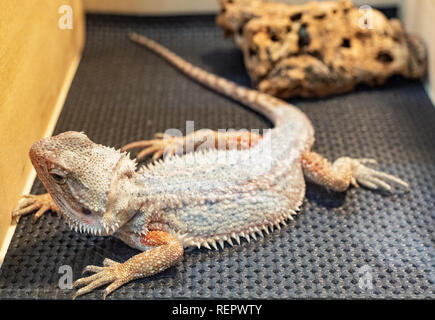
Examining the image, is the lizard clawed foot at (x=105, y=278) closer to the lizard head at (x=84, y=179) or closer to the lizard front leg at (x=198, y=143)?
Result: the lizard head at (x=84, y=179)

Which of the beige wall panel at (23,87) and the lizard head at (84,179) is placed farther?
the beige wall panel at (23,87)

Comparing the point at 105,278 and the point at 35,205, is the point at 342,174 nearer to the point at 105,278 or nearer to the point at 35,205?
the point at 105,278

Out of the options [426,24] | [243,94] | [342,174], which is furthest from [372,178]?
[426,24]

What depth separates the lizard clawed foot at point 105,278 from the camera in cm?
239

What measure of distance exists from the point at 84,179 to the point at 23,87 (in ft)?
2.75

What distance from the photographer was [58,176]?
7.63ft

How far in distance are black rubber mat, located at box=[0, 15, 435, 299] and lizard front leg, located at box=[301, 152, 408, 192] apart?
7 centimetres

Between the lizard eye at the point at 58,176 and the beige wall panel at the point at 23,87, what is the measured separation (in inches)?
16.2

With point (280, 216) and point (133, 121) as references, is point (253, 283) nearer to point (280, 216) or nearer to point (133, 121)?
point (280, 216)

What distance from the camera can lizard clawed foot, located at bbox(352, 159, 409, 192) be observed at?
10.5ft

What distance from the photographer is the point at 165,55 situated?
14.4 ft

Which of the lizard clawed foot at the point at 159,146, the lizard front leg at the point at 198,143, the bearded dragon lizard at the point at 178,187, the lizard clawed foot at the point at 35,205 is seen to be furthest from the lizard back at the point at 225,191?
the lizard clawed foot at the point at 35,205
